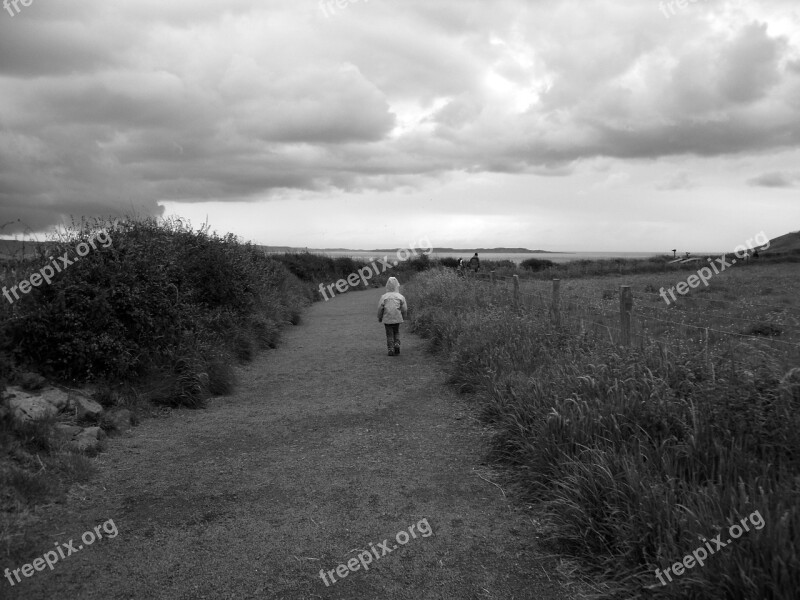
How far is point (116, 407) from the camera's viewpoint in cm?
789

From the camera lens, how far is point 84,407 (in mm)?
7219

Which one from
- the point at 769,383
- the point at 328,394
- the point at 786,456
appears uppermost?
the point at 769,383

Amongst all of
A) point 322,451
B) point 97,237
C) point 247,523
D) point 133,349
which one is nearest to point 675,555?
point 247,523

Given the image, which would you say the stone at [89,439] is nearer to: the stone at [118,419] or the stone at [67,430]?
the stone at [67,430]

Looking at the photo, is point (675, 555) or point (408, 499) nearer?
point (675, 555)

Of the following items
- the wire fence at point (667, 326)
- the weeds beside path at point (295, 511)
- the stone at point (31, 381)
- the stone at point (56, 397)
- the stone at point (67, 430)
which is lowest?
the weeds beside path at point (295, 511)

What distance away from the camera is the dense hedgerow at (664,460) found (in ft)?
10.7

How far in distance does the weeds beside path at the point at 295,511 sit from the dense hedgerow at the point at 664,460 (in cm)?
41

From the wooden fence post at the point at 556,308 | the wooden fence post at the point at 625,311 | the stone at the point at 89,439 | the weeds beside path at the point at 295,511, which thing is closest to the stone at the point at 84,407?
the stone at the point at 89,439

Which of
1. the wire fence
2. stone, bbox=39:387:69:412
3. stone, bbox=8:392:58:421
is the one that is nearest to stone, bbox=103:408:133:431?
stone, bbox=39:387:69:412

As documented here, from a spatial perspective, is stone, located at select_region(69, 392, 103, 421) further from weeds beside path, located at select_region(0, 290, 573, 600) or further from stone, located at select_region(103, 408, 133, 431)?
weeds beside path, located at select_region(0, 290, 573, 600)

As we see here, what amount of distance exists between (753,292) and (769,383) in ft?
68.3

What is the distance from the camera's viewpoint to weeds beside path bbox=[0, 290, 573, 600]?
3930mm

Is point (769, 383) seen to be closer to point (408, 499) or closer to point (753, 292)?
point (408, 499)
